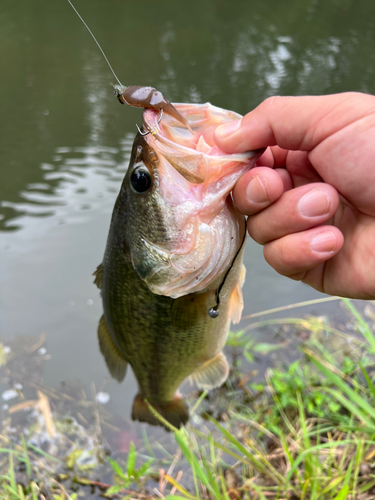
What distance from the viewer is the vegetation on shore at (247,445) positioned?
226 cm

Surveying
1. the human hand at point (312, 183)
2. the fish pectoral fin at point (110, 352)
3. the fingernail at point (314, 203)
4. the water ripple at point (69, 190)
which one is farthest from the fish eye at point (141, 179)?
the water ripple at point (69, 190)

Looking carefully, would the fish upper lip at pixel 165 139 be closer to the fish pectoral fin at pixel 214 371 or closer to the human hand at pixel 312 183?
the human hand at pixel 312 183

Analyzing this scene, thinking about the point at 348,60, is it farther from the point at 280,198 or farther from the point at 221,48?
the point at 280,198

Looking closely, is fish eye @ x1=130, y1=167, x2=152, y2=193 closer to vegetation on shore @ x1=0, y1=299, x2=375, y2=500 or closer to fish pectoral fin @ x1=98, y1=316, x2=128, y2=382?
fish pectoral fin @ x1=98, y1=316, x2=128, y2=382

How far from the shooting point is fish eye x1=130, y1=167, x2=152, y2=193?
1.39 meters

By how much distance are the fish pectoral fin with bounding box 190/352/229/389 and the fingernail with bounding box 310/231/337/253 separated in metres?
1.25

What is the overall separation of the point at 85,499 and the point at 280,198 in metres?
2.57

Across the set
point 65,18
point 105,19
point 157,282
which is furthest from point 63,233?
point 105,19

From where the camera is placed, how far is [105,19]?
1287 cm

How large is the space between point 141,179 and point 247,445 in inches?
89.9

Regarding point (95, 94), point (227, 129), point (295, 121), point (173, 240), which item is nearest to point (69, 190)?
point (95, 94)

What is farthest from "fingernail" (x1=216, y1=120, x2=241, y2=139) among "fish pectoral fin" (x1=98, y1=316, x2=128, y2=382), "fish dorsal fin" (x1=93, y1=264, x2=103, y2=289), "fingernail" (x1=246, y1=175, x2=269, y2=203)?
"fish pectoral fin" (x1=98, y1=316, x2=128, y2=382)

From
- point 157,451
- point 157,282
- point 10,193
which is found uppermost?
point 157,282

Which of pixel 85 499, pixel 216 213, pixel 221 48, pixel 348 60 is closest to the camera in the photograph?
pixel 216 213
